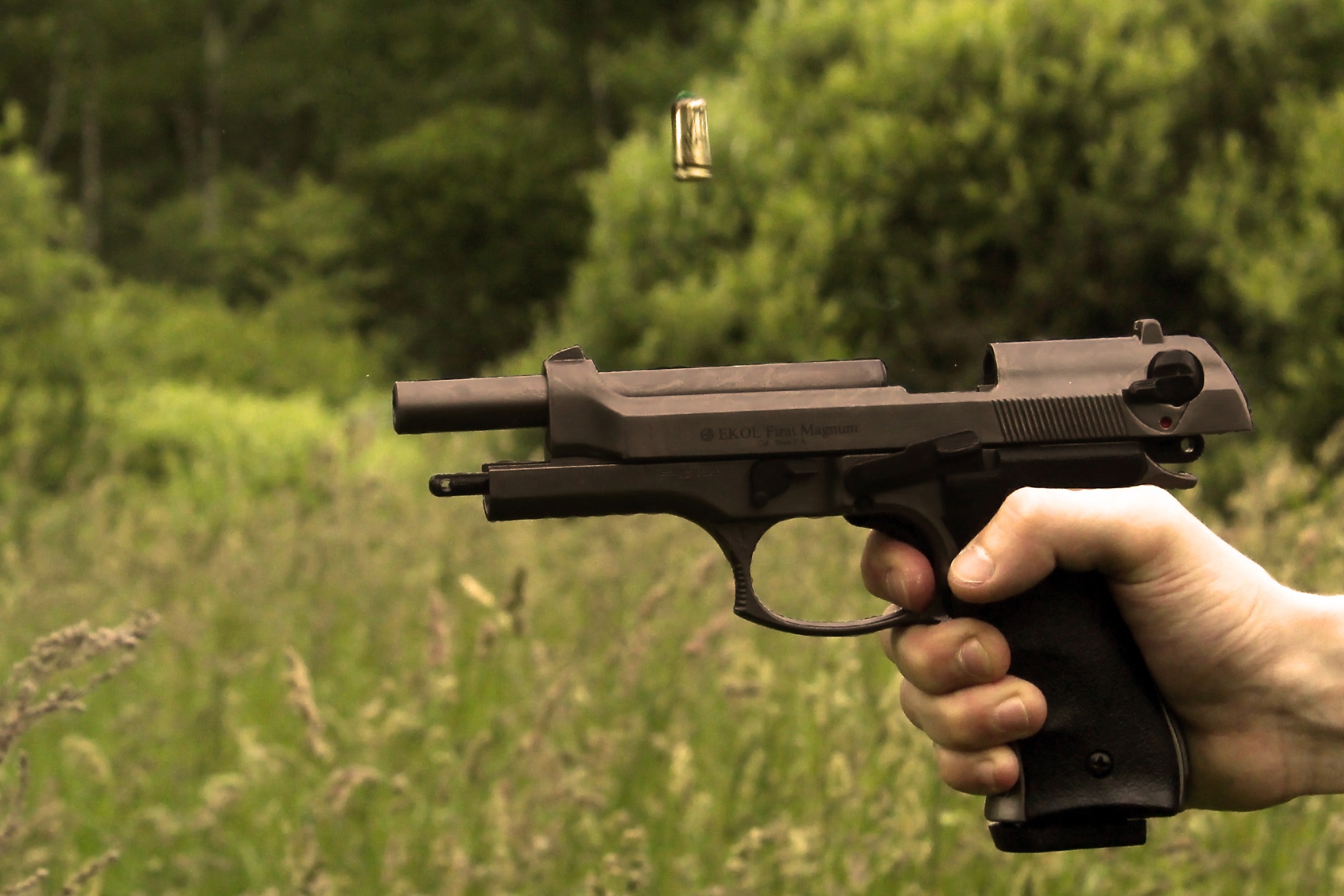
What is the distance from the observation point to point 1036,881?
2258 mm

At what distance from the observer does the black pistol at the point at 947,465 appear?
5.58 feet

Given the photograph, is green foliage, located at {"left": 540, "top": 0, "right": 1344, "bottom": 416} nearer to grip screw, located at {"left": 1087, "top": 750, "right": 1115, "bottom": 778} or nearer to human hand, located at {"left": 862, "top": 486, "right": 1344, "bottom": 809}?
human hand, located at {"left": 862, "top": 486, "right": 1344, "bottom": 809}

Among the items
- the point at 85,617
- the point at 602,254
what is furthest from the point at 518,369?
the point at 85,617

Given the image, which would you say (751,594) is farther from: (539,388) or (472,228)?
(472,228)

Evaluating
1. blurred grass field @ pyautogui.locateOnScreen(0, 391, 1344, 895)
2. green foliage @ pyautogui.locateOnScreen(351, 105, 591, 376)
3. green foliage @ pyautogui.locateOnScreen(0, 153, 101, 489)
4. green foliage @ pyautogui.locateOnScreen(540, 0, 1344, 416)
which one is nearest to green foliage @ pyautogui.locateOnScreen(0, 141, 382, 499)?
green foliage @ pyautogui.locateOnScreen(0, 153, 101, 489)

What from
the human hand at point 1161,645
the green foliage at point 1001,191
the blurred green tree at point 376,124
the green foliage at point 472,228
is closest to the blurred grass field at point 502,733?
the human hand at point 1161,645

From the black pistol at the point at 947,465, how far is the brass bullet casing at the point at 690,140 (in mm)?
266

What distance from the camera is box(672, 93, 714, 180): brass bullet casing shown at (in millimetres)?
1763

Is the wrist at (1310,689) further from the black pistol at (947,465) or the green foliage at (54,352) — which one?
the green foliage at (54,352)

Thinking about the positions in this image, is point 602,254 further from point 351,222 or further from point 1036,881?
point 351,222

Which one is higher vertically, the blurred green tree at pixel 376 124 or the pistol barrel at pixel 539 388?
the blurred green tree at pixel 376 124

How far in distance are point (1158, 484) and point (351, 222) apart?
21.6 m

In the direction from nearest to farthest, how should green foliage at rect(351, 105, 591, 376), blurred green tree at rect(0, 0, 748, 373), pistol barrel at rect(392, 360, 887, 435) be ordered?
pistol barrel at rect(392, 360, 887, 435)
blurred green tree at rect(0, 0, 748, 373)
green foliage at rect(351, 105, 591, 376)

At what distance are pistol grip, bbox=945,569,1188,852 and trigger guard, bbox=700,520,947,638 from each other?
0.66 feet
